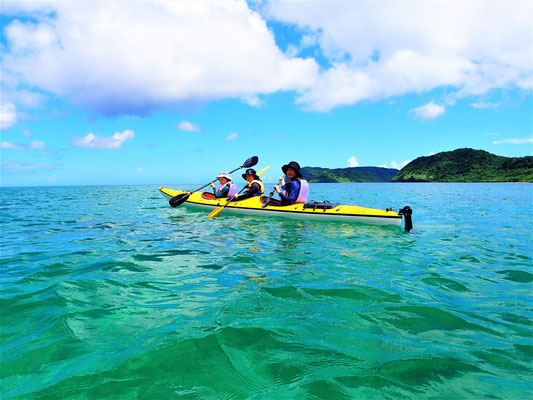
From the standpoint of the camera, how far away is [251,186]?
15.1 meters

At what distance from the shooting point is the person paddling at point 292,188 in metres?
12.9

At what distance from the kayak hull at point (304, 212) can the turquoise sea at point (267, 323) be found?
3401 millimetres

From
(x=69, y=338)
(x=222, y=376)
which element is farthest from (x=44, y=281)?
(x=222, y=376)

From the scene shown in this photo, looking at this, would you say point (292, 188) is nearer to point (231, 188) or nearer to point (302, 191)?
point (302, 191)

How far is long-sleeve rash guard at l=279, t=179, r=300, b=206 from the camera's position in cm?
1320

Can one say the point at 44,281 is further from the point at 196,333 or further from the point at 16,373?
the point at 196,333

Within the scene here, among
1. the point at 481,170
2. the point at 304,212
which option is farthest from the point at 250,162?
the point at 481,170

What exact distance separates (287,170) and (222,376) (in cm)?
1078

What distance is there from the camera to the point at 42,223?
493 inches

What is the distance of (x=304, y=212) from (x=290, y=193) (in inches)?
57.4

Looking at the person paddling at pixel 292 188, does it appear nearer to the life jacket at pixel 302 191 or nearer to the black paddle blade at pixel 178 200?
the life jacket at pixel 302 191

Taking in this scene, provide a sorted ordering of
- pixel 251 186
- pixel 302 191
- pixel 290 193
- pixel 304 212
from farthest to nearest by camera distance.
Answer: pixel 251 186 → pixel 290 193 → pixel 302 191 → pixel 304 212

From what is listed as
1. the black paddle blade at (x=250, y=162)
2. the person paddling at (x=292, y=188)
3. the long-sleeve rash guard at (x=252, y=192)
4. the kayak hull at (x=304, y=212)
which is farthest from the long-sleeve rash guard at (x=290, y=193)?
the black paddle blade at (x=250, y=162)

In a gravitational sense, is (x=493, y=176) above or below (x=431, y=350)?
above
